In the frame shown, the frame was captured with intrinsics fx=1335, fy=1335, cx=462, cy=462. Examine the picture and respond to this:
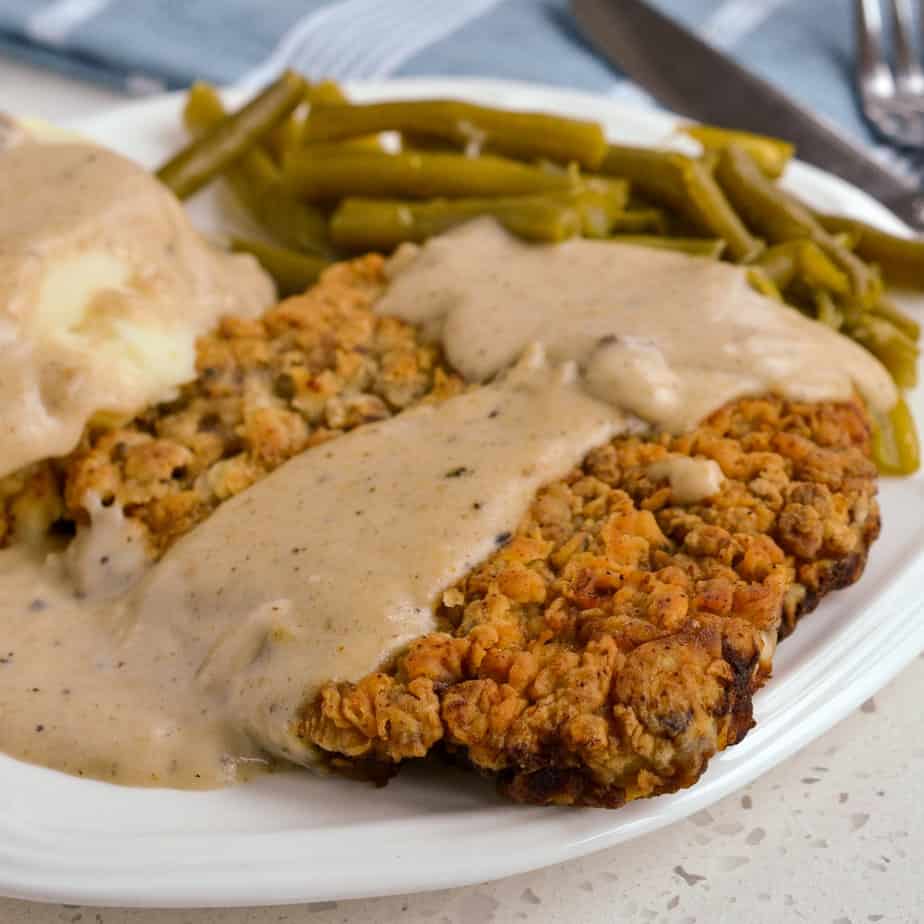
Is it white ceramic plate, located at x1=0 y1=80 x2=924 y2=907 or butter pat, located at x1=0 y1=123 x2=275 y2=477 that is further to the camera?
butter pat, located at x1=0 y1=123 x2=275 y2=477

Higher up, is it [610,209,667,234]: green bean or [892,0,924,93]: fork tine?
[610,209,667,234]: green bean

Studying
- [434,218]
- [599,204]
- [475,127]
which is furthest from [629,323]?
[475,127]

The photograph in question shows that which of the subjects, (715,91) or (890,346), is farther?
(715,91)

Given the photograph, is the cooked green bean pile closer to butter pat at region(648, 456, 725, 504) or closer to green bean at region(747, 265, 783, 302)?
green bean at region(747, 265, 783, 302)

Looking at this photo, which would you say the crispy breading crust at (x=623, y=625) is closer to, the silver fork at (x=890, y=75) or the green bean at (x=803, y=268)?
the green bean at (x=803, y=268)

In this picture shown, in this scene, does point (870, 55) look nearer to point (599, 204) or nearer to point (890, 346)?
point (599, 204)

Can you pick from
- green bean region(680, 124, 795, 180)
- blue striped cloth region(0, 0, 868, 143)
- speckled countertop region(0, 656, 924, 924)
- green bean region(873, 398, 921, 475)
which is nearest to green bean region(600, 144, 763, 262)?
green bean region(680, 124, 795, 180)
